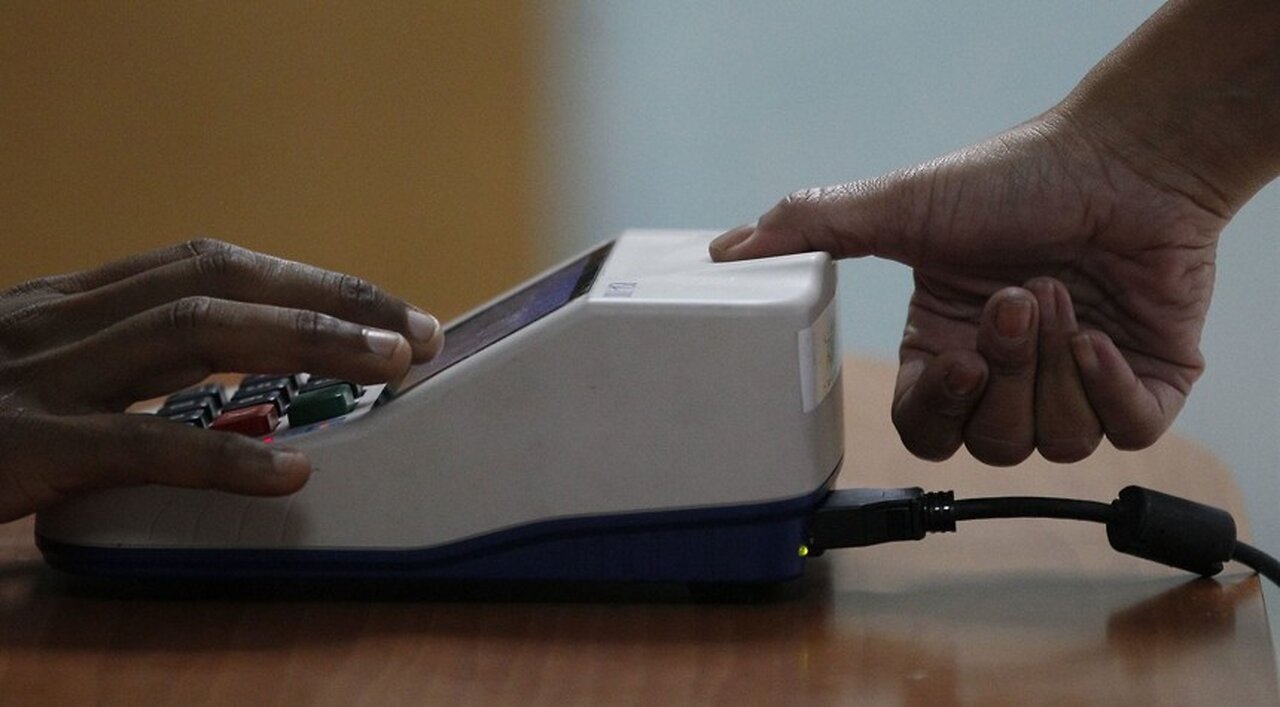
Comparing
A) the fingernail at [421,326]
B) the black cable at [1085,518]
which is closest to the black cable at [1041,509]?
the black cable at [1085,518]

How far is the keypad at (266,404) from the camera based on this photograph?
730mm

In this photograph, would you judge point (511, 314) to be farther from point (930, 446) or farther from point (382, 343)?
point (930, 446)

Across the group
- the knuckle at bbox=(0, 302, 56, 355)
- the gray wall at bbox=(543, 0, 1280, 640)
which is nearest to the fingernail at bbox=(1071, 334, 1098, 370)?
the knuckle at bbox=(0, 302, 56, 355)

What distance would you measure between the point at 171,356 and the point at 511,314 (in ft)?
0.53

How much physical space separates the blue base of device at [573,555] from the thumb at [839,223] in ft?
0.48

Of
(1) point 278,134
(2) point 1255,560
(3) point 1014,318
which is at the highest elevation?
(3) point 1014,318

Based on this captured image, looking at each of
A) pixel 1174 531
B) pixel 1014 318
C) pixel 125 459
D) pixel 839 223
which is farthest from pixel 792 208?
pixel 125 459

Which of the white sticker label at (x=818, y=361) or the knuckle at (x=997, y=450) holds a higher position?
the white sticker label at (x=818, y=361)

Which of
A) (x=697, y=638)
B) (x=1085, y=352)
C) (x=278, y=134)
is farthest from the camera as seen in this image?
(x=278, y=134)

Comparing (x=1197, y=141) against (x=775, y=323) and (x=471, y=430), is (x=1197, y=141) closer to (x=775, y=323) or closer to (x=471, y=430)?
(x=775, y=323)

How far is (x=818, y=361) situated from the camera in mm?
697

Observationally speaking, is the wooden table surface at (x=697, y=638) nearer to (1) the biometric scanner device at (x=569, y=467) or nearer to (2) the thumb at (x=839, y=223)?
(1) the biometric scanner device at (x=569, y=467)

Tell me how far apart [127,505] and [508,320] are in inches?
7.6

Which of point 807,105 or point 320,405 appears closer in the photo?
point 320,405
